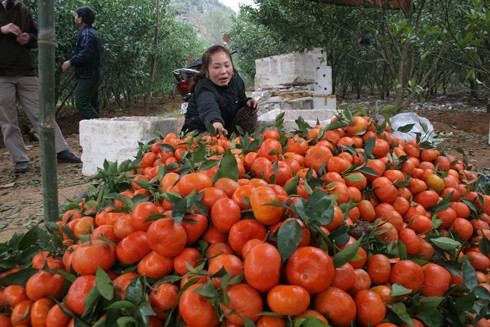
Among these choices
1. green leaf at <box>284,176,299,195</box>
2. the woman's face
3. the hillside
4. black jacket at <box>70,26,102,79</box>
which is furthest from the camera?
the hillside

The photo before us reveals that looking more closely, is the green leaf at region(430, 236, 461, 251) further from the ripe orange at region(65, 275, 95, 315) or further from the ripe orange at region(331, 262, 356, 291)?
the ripe orange at region(65, 275, 95, 315)

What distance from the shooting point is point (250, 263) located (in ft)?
2.94

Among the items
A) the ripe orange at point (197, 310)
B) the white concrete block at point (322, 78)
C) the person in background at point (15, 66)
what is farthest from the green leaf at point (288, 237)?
the white concrete block at point (322, 78)

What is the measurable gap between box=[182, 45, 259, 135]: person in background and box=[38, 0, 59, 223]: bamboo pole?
5.34 feet

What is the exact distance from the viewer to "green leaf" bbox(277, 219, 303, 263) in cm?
90

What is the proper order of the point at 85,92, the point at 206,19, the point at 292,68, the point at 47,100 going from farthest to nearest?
the point at 206,19 < the point at 292,68 < the point at 85,92 < the point at 47,100

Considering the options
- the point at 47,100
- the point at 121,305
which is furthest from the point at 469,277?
the point at 47,100

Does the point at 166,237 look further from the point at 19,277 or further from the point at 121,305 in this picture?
the point at 19,277

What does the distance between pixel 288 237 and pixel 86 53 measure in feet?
17.4

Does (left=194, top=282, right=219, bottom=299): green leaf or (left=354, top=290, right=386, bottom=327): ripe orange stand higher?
(left=194, top=282, right=219, bottom=299): green leaf

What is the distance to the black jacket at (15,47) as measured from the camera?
4.15 m

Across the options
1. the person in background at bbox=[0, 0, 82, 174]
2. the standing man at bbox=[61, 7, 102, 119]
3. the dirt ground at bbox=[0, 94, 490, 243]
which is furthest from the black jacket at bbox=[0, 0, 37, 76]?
the dirt ground at bbox=[0, 94, 490, 243]

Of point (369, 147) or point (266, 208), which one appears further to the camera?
point (369, 147)

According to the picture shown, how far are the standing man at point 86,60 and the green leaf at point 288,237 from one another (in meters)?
5.17
